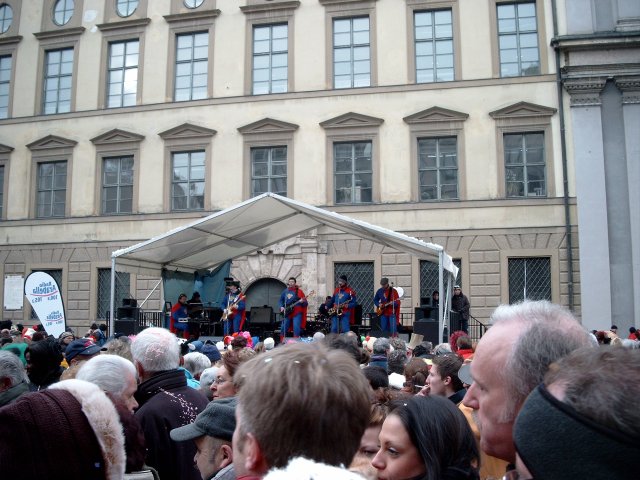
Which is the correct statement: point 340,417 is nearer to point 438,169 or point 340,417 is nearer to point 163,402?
point 163,402

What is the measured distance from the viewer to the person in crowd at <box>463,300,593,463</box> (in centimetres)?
193

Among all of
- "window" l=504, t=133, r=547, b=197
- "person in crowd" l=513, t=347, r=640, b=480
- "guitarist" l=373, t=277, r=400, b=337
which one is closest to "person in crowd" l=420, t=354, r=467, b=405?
"person in crowd" l=513, t=347, r=640, b=480

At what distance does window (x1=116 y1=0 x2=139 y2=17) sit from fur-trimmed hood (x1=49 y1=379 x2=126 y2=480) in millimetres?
25111

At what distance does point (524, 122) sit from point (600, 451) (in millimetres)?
21512

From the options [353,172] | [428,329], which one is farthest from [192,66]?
[428,329]

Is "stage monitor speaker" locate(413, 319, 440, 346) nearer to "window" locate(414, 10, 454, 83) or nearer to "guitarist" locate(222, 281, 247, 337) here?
"guitarist" locate(222, 281, 247, 337)

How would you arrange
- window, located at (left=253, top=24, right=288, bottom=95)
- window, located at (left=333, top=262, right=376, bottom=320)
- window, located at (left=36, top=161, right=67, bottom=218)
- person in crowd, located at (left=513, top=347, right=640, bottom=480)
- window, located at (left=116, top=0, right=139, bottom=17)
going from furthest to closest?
window, located at (left=116, top=0, right=139, bottom=17) → window, located at (left=36, top=161, right=67, bottom=218) → window, located at (left=253, top=24, right=288, bottom=95) → window, located at (left=333, top=262, right=376, bottom=320) → person in crowd, located at (left=513, top=347, right=640, bottom=480)

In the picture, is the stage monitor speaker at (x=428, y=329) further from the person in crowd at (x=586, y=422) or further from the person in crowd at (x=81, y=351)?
the person in crowd at (x=586, y=422)

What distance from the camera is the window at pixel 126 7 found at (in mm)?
24797

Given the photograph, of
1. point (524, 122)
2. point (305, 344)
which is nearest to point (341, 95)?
point (524, 122)

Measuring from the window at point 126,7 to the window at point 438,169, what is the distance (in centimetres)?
1236

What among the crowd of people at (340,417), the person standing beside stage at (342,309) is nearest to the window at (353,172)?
the person standing beside stage at (342,309)

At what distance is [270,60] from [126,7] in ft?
20.9

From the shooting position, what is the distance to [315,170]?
2238cm
